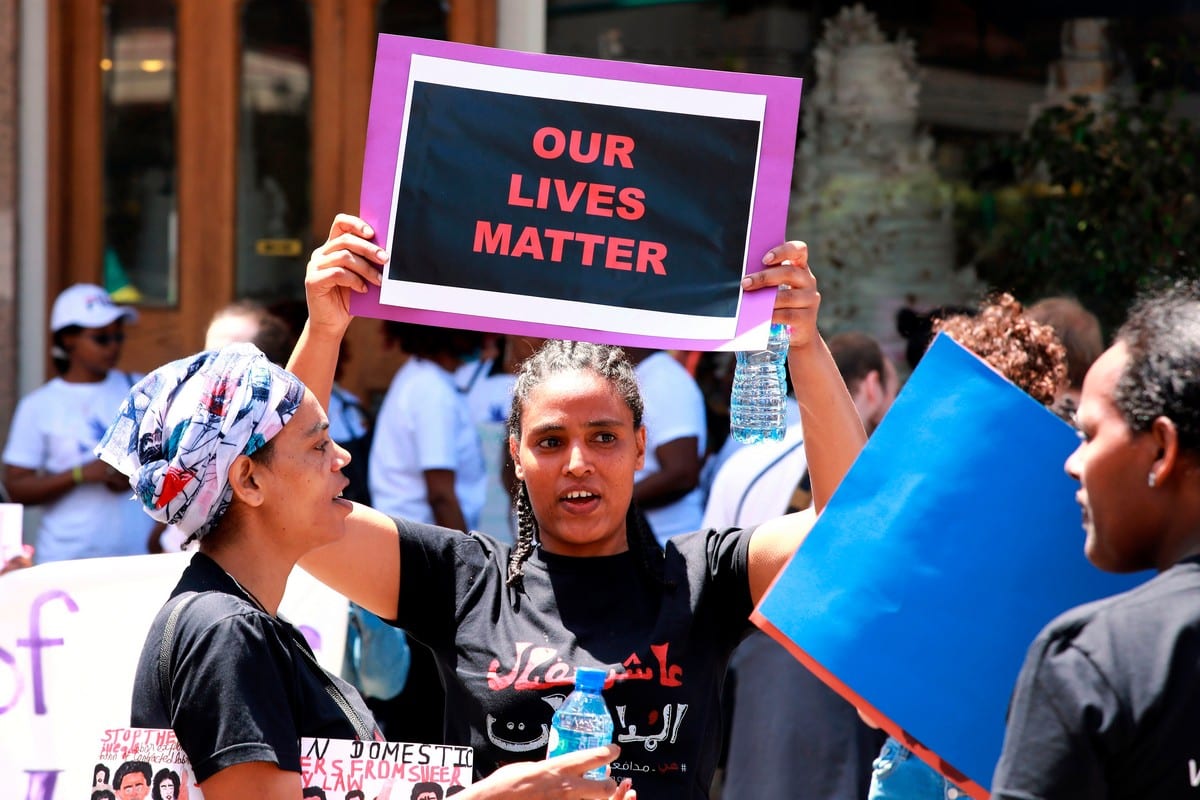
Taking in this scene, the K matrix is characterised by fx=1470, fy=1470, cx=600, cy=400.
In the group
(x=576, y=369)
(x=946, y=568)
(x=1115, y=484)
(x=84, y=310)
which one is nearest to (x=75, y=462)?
(x=84, y=310)

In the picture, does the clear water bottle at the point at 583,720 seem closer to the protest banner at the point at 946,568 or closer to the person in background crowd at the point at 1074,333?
the protest banner at the point at 946,568

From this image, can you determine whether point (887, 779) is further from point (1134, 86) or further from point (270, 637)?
point (1134, 86)

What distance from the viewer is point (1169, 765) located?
1732 mm

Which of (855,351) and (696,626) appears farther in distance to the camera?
(855,351)

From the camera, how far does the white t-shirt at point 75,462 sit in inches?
224

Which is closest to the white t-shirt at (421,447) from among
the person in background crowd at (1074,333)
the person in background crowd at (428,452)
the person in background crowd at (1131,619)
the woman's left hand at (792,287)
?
the person in background crowd at (428,452)

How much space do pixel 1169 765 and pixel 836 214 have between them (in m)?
5.50

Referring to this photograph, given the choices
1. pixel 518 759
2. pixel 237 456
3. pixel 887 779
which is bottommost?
pixel 887 779

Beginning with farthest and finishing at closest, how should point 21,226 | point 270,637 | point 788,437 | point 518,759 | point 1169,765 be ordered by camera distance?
point 21,226
point 788,437
point 518,759
point 270,637
point 1169,765

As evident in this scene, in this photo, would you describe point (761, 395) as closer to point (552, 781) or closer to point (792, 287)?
point (792, 287)

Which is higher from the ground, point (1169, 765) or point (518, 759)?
point (1169, 765)

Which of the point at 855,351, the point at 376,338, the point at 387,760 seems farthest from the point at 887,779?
the point at 376,338

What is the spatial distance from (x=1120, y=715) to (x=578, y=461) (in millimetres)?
1320

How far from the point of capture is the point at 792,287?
286 cm
